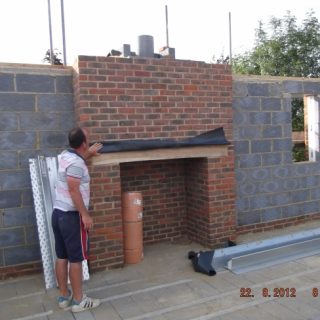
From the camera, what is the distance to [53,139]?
4.61 meters

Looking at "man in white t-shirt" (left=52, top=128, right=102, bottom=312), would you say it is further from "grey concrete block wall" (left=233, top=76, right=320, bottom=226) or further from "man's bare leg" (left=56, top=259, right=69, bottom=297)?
"grey concrete block wall" (left=233, top=76, right=320, bottom=226)

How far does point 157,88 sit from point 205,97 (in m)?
0.72

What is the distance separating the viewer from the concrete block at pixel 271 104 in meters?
5.89

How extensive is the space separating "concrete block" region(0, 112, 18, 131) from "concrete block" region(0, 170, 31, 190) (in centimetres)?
51

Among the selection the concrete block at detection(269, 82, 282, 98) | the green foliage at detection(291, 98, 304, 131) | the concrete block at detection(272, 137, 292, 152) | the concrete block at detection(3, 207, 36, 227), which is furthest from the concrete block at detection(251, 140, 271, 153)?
the green foliage at detection(291, 98, 304, 131)

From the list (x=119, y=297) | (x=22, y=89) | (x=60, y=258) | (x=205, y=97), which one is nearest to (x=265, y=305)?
(x=119, y=297)

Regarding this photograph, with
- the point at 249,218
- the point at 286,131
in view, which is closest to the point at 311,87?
the point at 286,131

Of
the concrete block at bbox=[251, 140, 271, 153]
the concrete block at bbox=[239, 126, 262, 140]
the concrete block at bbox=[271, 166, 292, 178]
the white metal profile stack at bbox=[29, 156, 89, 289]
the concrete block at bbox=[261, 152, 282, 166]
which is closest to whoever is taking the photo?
the white metal profile stack at bbox=[29, 156, 89, 289]

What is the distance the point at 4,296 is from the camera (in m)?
4.01

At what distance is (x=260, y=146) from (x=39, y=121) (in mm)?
3336

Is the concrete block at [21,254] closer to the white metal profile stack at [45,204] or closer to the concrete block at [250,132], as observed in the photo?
the white metal profile stack at [45,204]

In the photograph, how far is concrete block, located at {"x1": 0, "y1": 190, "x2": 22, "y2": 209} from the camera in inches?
174

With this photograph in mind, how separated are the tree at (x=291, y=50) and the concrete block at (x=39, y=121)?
8.97 meters

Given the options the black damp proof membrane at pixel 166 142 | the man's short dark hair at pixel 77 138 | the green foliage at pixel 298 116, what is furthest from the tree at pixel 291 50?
the man's short dark hair at pixel 77 138
